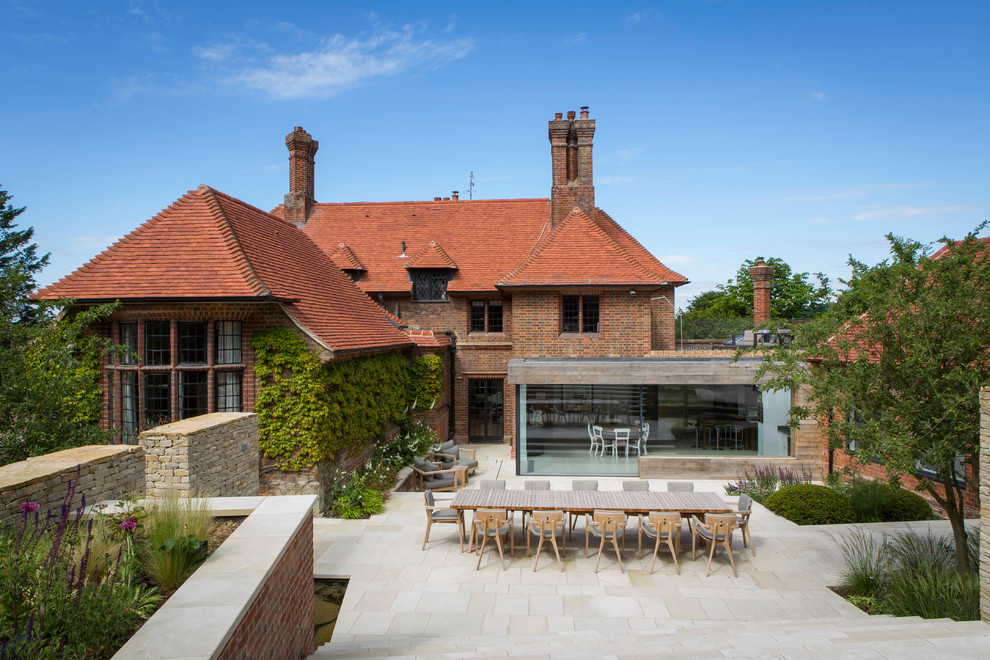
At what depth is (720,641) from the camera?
556 centimetres

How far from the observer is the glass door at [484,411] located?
20.6m

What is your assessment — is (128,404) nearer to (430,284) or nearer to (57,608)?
(57,608)

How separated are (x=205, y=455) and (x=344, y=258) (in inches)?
529

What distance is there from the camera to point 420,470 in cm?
1373

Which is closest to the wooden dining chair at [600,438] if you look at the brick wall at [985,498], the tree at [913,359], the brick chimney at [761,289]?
the tree at [913,359]

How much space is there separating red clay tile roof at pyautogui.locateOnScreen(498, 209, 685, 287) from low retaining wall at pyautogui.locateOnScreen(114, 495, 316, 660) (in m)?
12.4

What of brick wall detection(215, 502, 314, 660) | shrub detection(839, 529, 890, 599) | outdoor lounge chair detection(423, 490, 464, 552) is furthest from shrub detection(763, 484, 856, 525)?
brick wall detection(215, 502, 314, 660)

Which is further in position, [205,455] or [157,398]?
[157,398]

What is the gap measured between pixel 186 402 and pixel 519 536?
23.2ft

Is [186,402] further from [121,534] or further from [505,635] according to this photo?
[505,635]

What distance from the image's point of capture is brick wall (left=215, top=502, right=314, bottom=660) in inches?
150

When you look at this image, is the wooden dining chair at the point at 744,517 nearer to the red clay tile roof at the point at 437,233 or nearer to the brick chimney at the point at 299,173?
the red clay tile roof at the point at 437,233

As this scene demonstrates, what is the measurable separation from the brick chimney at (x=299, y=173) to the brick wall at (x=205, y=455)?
15291mm

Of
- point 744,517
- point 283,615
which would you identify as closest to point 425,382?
point 744,517
